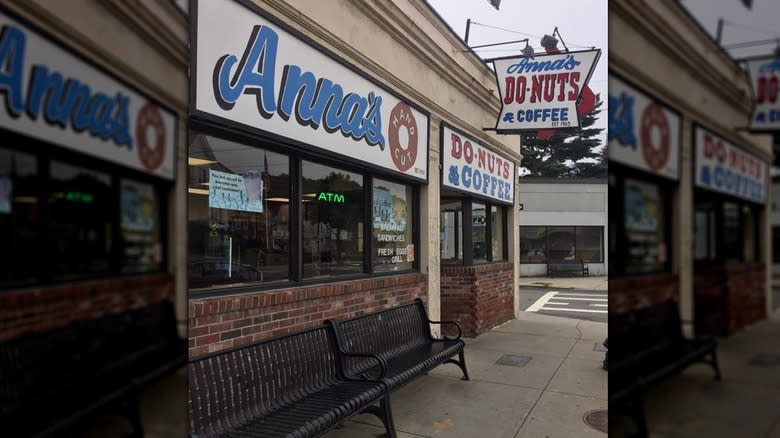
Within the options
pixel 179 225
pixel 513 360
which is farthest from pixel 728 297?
pixel 513 360

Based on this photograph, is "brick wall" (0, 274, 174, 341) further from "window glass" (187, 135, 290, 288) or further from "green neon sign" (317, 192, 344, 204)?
"green neon sign" (317, 192, 344, 204)

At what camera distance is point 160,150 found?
50 centimetres

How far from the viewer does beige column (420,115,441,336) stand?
6.57m

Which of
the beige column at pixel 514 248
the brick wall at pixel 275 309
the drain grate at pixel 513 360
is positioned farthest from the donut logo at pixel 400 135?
the beige column at pixel 514 248

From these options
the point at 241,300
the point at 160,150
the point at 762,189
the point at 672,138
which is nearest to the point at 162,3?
the point at 160,150

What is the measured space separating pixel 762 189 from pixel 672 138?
0.35 feet

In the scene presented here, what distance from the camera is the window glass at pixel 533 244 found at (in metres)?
20.9

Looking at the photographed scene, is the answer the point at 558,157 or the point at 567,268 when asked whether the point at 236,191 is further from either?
the point at 558,157

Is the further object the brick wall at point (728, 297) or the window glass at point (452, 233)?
the window glass at point (452, 233)

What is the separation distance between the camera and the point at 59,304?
42 cm

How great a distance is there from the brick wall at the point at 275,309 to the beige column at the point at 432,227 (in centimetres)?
92

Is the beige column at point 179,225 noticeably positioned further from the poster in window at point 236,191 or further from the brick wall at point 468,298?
the brick wall at point 468,298

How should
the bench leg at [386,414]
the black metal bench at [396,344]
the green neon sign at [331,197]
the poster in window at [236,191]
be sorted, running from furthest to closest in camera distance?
the green neon sign at [331,197], the black metal bench at [396,344], the poster in window at [236,191], the bench leg at [386,414]

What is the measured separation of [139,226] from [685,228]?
474mm
